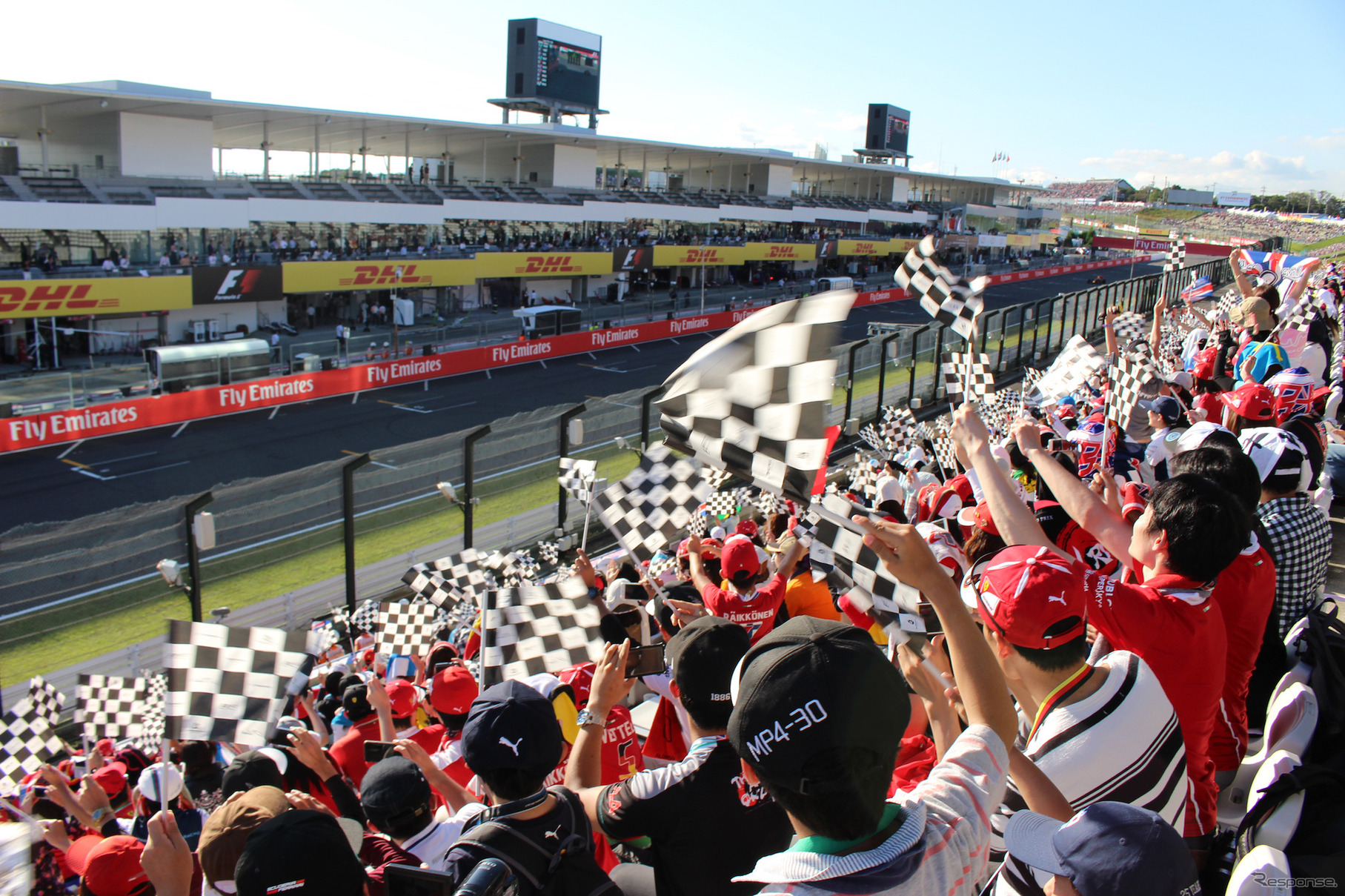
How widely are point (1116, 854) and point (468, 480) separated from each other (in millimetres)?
8214

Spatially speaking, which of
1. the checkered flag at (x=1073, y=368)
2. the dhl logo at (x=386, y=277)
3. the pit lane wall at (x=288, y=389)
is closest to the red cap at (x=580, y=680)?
the checkered flag at (x=1073, y=368)

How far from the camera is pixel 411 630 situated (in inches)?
262

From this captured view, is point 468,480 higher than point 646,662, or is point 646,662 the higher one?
point 646,662

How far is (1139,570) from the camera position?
10.8 feet

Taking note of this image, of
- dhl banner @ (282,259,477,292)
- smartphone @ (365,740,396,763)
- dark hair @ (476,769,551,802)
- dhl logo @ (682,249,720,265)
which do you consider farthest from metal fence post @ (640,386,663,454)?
dhl logo @ (682,249,720,265)

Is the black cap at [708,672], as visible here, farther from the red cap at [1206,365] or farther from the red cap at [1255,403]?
the red cap at [1206,365]

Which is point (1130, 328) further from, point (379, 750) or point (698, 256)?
point (698, 256)

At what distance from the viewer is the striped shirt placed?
82.3 inches

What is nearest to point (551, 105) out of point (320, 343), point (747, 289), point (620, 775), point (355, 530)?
point (747, 289)

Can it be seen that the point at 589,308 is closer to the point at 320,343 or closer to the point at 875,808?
the point at 320,343

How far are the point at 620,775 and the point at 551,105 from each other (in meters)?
49.1

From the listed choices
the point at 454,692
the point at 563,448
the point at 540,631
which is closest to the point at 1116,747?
the point at 454,692

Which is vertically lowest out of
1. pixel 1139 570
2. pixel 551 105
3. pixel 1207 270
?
pixel 1139 570

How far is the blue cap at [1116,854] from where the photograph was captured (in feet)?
5.20
